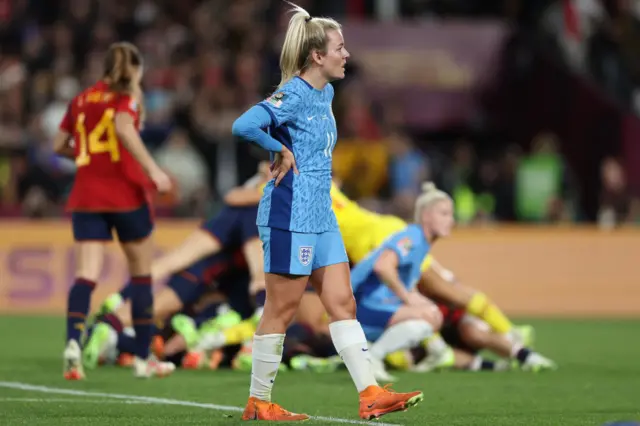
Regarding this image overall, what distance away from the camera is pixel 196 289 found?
11.4 m

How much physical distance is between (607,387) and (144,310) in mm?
3146

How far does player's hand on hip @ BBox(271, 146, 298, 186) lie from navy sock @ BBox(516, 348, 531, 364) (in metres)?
4.25

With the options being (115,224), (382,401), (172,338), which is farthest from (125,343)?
(382,401)

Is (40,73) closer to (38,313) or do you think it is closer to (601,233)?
(38,313)

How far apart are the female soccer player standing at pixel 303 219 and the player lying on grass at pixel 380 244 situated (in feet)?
12.3

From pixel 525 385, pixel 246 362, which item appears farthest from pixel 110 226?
pixel 525 385

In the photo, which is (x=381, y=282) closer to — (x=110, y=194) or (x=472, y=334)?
(x=472, y=334)

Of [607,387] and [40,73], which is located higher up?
[40,73]

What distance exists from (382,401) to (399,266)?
3288 mm

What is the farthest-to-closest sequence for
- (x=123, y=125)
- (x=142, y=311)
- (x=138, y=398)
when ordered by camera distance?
(x=142, y=311), (x=123, y=125), (x=138, y=398)

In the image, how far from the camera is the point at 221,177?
18609 millimetres

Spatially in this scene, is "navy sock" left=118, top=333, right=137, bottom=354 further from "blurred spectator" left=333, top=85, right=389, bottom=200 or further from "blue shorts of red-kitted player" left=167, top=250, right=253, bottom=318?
"blurred spectator" left=333, top=85, right=389, bottom=200

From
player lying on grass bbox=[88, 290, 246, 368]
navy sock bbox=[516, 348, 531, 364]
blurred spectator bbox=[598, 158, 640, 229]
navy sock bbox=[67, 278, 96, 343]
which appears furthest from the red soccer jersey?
blurred spectator bbox=[598, 158, 640, 229]

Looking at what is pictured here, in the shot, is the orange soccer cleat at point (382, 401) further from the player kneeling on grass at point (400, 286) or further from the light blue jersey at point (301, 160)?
the player kneeling on grass at point (400, 286)
